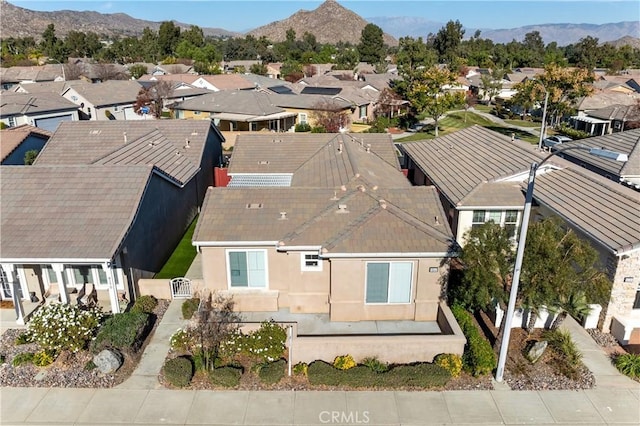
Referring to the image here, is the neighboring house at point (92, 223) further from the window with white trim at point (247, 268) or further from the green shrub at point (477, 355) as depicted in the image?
the green shrub at point (477, 355)

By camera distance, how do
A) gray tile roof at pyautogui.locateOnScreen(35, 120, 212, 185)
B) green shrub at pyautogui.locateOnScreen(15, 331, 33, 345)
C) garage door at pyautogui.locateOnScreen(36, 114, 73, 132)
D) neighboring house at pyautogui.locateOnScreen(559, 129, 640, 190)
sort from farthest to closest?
garage door at pyautogui.locateOnScreen(36, 114, 73, 132) → neighboring house at pyautogui.locateOnScreen(559, 129, 640, 190) → gray tile roof at pyautogui.locateOnScreen(35, 120, 212, 185) → green shrub at pyautogui.locateOnScreen(15, 331, 33, 345)

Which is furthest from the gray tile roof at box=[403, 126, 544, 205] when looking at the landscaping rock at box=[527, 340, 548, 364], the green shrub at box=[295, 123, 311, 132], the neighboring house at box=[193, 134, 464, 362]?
the green shrub at box=[295, 123, 311, 132]

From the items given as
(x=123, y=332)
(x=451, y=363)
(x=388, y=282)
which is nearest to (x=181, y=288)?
(x=123, y=332)

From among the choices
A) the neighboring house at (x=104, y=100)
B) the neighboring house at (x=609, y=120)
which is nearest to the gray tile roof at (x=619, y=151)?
the neighboring house at (x=609, y=120)

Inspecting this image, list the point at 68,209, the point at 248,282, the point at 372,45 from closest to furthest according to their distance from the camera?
the point at 248,282
the point at 68,209
the point at 372,45

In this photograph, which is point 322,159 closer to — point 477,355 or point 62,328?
point 477,355

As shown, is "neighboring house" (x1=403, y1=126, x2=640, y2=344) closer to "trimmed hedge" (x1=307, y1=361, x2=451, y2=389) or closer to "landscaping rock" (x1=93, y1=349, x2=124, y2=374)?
"trimmed hedge" (x1=307, y1=361, x2=451, y2=389)
